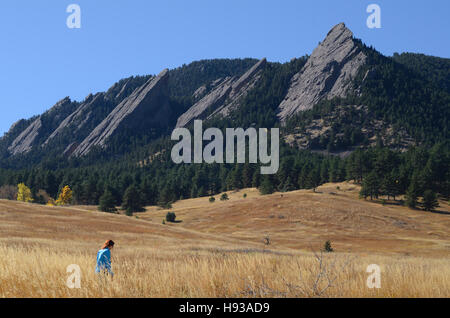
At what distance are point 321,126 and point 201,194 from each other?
96821 mm

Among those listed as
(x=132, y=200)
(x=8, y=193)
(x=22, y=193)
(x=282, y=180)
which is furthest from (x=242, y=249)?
(x=8, y=193)

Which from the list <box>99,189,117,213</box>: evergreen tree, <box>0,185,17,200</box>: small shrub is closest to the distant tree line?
<box>99,189,117,213</box>: evergreen tree

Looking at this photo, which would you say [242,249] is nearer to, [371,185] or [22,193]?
[371,185]

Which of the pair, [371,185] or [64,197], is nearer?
[371,185]

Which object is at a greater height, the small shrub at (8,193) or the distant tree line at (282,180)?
the distant tree line at (282,180)

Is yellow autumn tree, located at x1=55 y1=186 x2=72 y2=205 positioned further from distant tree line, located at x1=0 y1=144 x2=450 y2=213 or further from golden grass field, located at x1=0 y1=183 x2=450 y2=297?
golden grass field, located at x1=0 y1=183 x2=450 y2=297

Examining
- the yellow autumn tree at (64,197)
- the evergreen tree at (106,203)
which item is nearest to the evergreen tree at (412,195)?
the evergreen tree at (106,203)

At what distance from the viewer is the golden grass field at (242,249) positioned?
6805mm

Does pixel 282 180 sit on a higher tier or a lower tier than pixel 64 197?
higher

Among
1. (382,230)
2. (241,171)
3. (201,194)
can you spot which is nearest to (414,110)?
(241,171)

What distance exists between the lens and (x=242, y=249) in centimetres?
2581

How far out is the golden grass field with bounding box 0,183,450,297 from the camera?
6805mm

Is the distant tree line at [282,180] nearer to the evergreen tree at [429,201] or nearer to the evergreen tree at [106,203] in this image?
the evergreen tree at [106,203]
